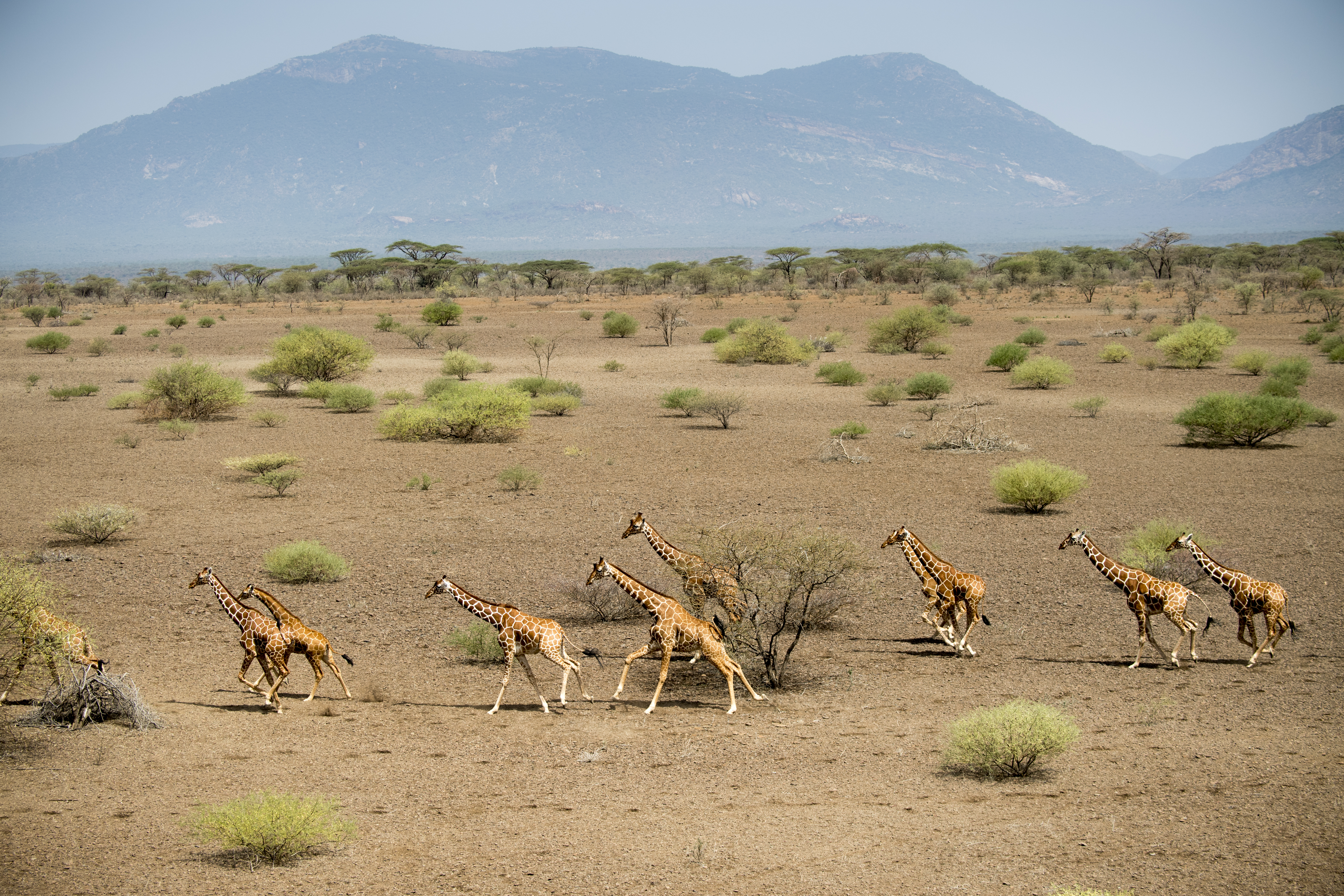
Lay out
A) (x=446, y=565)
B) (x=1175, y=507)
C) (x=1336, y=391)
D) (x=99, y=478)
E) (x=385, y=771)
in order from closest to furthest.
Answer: (x=385, y=771), (x=446, y=565), (x=1175, y=507), (x=99, y=478), (x=1336, y=391)

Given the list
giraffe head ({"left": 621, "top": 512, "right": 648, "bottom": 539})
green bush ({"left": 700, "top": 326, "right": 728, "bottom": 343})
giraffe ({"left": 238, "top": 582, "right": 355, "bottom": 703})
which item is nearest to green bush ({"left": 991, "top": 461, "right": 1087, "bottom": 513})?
giraffe head ({"left": 621, "top": 512, "right": 648, "bottom": 539})

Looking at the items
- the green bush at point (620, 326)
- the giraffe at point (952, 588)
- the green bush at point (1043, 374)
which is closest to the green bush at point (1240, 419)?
the green bush at point (1043, 374)

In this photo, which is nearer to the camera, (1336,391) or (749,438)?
(749,438)

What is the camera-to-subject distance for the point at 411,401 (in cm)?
2830

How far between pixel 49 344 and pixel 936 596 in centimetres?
4275

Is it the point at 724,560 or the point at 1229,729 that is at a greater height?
the point at 724,560

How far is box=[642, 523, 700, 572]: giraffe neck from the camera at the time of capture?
32.0 feet

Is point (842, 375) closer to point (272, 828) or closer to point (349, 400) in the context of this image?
point (349, 400)

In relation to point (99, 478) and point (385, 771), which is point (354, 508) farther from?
point (385, 771)

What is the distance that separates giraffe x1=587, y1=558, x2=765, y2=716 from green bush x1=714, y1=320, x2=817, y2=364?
94.7 feet

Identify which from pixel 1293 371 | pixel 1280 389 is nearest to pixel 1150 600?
pixel 1280 389

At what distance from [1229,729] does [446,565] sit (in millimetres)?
9135

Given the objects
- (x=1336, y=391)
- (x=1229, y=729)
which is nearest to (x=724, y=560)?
(x=1229, y=729)

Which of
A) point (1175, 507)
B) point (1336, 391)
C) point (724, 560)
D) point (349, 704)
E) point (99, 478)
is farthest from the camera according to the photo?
point (1336, 391)
